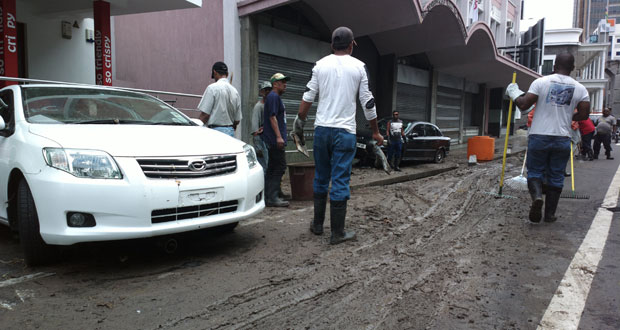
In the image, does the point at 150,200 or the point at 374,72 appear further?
the point at 374,72

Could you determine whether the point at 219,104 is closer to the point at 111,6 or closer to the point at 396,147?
the point at 111,6

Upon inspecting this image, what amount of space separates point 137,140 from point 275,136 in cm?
250

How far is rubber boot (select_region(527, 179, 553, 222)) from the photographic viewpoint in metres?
4.68

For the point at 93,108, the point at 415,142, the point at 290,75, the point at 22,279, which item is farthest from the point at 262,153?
the point at 415,142

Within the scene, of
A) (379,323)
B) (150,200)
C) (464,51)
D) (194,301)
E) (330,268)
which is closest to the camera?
(379,323)

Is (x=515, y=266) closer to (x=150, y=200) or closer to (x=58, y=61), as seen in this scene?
(x=150, y=200)

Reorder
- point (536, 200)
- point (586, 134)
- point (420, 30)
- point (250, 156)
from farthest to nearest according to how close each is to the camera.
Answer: point (420, 30), point (586, 134), point (536, 200), point (250, 156)

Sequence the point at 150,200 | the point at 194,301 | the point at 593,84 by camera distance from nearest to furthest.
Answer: the point at 194,301 < the point at 150,200 < the point at 593,84

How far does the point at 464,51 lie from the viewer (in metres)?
17.7

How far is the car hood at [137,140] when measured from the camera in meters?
3.14

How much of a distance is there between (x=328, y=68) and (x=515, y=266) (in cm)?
235

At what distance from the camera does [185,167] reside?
3270 mm

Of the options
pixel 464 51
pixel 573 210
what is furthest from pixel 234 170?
pixel 464 51

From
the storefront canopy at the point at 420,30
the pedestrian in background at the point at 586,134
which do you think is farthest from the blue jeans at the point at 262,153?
the pedestrian in background at the point at 586,134
